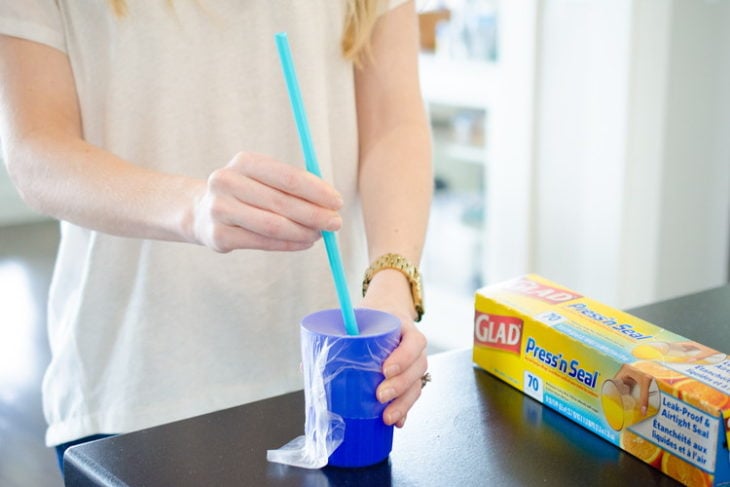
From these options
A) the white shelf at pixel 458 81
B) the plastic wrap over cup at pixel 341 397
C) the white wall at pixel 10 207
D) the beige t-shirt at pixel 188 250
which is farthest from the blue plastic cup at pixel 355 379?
the white wall at pixel 10 207

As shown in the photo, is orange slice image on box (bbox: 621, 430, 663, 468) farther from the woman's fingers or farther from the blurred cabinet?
the blurred cabinet

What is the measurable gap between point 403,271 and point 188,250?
0.87ft

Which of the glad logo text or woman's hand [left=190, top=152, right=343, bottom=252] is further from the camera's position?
the glad logo text

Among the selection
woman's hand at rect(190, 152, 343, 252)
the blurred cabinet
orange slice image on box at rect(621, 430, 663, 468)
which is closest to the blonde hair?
woman's hand at rect(190, 152, 343, 252)

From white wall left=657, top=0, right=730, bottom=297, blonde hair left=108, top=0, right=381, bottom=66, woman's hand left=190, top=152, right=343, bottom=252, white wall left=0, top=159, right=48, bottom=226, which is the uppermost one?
blonde hair left=108, top=0, right=381, bottom=66

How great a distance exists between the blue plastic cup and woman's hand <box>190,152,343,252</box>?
83 millimetres

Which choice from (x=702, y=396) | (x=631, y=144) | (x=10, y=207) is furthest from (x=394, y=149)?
(x=10, y=207)

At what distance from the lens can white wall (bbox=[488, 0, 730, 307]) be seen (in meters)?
2.28

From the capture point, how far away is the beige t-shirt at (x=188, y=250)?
3.35 ft

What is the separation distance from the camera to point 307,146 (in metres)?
→ 0.73

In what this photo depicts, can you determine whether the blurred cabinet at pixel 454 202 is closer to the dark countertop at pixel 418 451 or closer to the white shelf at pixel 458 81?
the white shelf at pixel 458 81

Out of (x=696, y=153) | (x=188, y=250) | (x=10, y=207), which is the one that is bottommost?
(x=10, y=207)

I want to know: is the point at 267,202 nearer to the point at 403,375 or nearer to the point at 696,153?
the point at 403,375

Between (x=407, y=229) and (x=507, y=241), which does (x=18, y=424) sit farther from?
(x=407, y=229)
